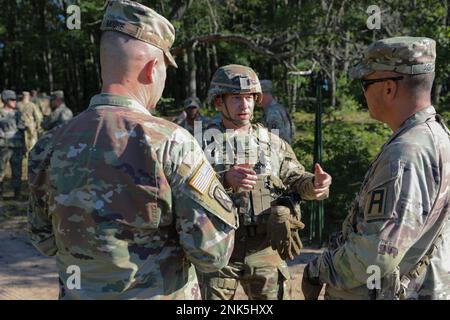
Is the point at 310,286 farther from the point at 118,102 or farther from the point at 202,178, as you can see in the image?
the point at 118,102

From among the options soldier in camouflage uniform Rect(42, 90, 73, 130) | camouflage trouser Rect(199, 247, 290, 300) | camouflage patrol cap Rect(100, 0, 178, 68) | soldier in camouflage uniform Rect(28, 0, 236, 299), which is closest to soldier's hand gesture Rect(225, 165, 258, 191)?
camouflage trouser Rect(199, 247, 290, 300)

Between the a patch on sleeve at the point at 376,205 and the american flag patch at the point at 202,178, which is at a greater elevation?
the american flag patch at the point at 202,178

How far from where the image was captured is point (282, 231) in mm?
3053

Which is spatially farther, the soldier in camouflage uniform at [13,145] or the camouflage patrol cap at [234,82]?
the soldier in camouflage uniform at [13,145]

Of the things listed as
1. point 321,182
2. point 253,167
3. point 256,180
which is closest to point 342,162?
point 253,167

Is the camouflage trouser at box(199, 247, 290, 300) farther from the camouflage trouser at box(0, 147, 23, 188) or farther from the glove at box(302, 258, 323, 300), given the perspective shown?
the camouflage trouser at box(0, 147, 23, 188)

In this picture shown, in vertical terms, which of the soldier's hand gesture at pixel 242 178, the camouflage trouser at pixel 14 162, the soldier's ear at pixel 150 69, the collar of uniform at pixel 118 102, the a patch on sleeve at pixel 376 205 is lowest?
the camouflage trouser at pixel 14 162

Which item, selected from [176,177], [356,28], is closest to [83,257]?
[176,177]

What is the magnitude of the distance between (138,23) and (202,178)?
2.09 ft

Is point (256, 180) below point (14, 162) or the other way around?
the other way around

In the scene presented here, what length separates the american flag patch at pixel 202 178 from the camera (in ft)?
6.08

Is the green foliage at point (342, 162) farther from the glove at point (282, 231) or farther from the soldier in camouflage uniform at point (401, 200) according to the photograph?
the soldier in camouflage uniform at point (401, 200)

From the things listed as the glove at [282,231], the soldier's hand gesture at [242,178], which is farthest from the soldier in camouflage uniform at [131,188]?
the glove at [282,231]

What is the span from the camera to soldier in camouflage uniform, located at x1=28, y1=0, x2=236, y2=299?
1.83 m
